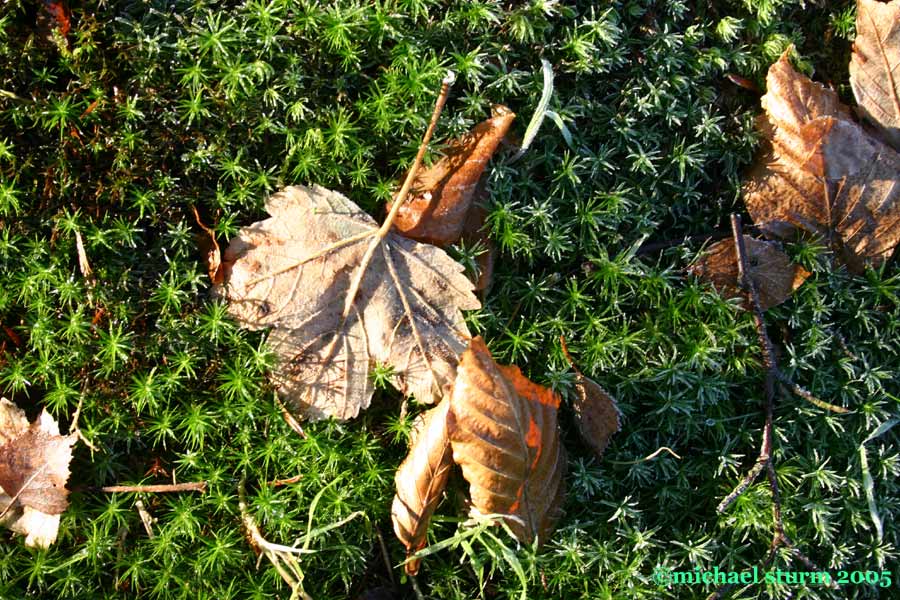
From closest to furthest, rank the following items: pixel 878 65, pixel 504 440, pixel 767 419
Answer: pixel 504 440, pixel 767 419, pixel 878 65

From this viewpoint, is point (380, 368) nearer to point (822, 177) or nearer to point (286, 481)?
point (286, 481)

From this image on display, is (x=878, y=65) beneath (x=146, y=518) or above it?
Result: above

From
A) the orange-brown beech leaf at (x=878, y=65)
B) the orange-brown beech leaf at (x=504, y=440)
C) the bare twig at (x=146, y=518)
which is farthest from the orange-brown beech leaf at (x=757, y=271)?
the bare twig at (x=146, y=518)

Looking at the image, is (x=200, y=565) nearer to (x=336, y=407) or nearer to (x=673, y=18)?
(x=336, y=407)

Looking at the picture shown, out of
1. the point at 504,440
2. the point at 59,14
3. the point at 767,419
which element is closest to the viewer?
the point at 504,440

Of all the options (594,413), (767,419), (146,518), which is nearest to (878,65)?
(767,419)

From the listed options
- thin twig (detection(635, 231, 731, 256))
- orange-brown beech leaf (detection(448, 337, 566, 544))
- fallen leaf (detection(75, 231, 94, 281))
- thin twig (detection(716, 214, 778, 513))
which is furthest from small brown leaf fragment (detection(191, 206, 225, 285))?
thin twig (detection(716, 214, 778, 513))

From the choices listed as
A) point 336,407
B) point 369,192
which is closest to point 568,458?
point 336,407
